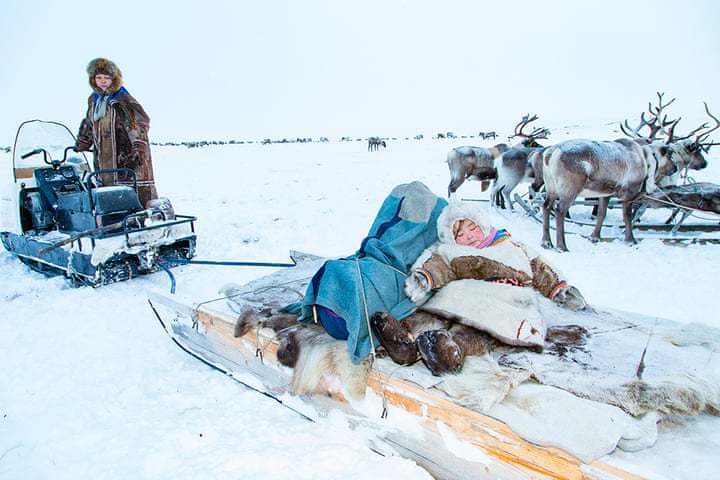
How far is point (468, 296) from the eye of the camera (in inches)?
89.7

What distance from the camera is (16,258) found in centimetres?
564

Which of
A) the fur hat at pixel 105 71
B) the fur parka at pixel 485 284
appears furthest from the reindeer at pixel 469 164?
the fur parka at pixel 485 284

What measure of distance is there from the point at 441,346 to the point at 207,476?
1.18 meters

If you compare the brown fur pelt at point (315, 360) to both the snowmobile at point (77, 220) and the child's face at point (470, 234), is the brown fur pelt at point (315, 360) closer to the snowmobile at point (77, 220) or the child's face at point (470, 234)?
the child's face at point (470, 234)

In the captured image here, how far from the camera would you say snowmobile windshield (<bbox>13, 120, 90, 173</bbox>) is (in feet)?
16.5

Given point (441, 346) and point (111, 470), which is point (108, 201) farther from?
point (441, 346)

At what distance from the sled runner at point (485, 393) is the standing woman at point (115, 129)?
3122 millimetres

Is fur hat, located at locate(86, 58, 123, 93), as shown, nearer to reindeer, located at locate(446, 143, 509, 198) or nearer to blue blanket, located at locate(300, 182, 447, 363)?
blue blanket, located at locate(300, 182, 447, 363)

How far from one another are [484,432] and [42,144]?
19.0 feet

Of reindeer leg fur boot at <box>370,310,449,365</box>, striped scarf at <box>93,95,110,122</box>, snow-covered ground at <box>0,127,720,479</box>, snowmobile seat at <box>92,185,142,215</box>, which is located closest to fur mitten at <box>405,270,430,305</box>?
reindeer leg fur boot at <box>370,310,449,365</box>

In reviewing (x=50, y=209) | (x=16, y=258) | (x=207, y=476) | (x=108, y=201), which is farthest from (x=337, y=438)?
(x=16, y=258)

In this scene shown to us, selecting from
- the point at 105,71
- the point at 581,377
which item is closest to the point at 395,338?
the point at 581,377

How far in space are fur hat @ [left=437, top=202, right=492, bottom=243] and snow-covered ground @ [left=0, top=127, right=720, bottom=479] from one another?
1.16 metres

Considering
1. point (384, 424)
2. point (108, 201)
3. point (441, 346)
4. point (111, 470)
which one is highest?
point (108, 201)
